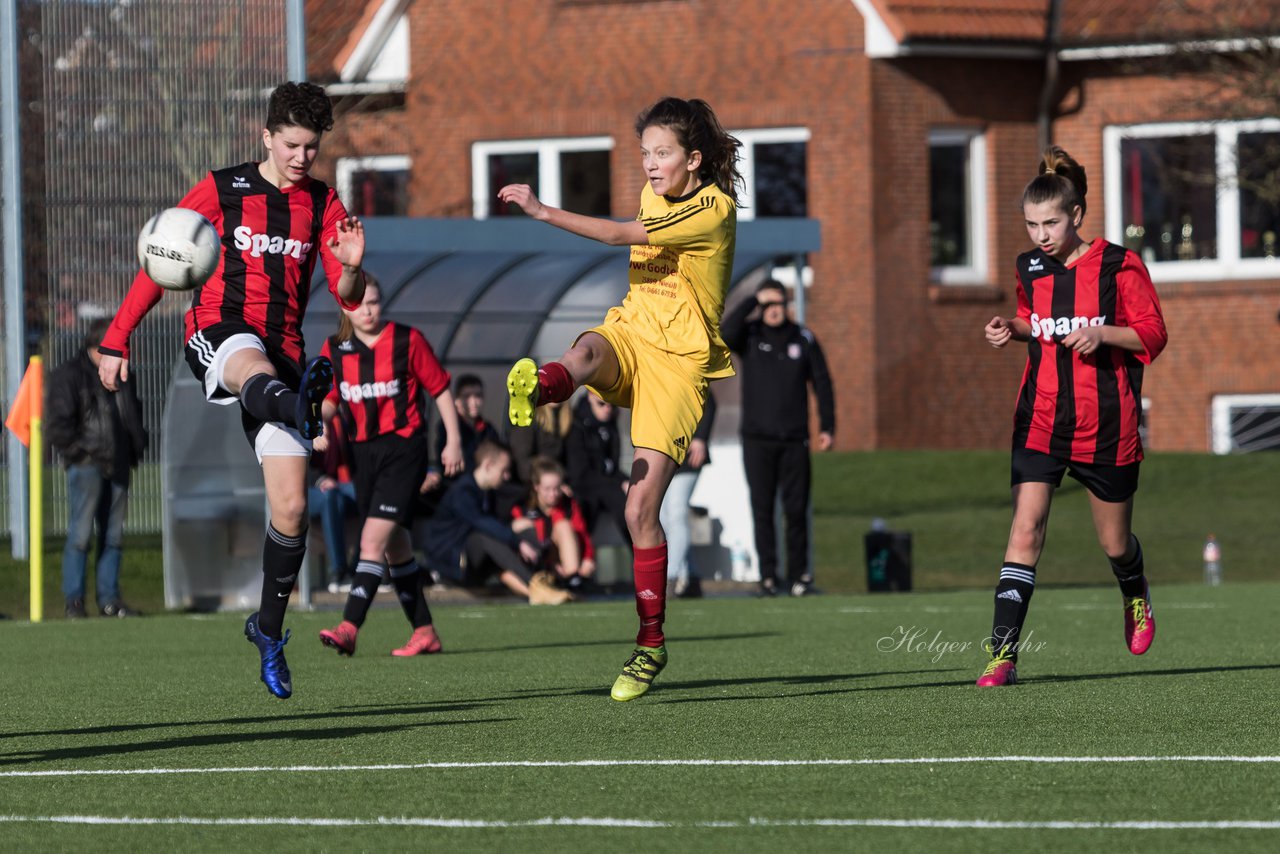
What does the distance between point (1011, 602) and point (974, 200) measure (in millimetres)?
21975

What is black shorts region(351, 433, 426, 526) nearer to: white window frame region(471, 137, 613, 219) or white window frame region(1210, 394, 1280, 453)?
white window frame region(471, 137, 613, 219)

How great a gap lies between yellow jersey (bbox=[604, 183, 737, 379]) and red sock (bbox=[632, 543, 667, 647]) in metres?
0.73

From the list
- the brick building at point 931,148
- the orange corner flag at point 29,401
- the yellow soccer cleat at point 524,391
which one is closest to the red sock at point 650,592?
the yellow soccer cleat at point 524,391

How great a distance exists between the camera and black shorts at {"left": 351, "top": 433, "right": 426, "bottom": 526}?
10.9m

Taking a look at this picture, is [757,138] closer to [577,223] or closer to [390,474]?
[390,474]

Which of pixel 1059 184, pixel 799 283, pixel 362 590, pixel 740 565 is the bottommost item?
pixel 740 565

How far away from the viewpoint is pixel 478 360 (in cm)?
1952

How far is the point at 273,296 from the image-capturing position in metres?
8.29

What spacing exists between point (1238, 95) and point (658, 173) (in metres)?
21.2

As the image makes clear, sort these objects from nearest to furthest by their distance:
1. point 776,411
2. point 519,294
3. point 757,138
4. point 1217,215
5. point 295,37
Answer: point 776,411 < point 295,37 < point 519,294 < point 757,138 < point 1217,215

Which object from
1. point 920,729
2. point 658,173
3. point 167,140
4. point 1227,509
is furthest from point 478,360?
point 920,729

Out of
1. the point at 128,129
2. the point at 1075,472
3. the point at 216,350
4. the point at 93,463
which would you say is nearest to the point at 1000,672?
the point at 1075,472

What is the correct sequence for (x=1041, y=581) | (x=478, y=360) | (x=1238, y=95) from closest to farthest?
1. (x=478, y=360)
2. (x=1041, y=581)
3. (x=1238, y=95)

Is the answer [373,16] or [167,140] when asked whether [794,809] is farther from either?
[373,16]
